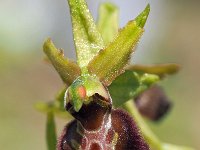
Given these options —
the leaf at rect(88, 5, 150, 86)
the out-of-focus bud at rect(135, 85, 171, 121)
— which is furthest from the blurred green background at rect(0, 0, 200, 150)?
the leaf at rect(88, 5, 150, 86)

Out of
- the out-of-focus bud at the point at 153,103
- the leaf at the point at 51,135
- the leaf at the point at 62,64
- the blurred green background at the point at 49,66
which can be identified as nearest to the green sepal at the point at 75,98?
the leaf at the point at 62,64

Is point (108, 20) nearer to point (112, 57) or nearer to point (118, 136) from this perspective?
point (112, 57)

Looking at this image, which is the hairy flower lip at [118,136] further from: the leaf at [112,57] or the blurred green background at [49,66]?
the blurred green background at [49,66]

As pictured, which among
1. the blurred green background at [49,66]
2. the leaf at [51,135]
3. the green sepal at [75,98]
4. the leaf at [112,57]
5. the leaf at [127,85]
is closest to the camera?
the green sepal at [75,98]

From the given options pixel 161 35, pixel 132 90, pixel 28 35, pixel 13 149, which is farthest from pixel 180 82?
pixel 132 90

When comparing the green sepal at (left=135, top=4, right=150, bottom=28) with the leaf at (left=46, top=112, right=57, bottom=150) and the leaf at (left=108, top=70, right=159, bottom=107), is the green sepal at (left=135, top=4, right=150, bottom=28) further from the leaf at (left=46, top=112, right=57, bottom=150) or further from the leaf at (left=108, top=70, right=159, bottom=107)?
the leaf at (left=46, top=112, right=57, bottom=150)

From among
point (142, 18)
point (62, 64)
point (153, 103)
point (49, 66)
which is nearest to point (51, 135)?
point (62, 64)
